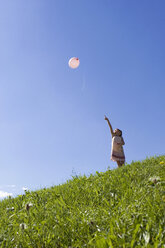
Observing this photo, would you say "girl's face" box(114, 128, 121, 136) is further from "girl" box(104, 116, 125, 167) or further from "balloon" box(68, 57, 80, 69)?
"balloon" box(68, 57, 80, 69)

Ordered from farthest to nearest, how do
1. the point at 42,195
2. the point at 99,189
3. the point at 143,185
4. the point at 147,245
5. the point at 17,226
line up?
the point at 42,195
the point at 99,189
the point at 143,185
the point at 17,226
the point at 147,245

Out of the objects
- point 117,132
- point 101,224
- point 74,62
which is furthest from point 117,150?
point 101,224

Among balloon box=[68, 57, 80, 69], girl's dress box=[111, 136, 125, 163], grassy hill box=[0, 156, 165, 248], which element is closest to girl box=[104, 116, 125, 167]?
girl's dress box=[111, 136, 125, 163]

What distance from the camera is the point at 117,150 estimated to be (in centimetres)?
1093

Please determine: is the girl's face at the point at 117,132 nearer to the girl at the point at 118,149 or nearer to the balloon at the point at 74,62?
the girl at the point at 118,149

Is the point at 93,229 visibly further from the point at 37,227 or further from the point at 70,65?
the point at 70,65

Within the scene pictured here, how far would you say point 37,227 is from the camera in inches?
127

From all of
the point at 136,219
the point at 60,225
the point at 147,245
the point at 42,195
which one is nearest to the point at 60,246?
the point at 60,225

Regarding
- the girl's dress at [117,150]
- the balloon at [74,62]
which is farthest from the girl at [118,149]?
the balloon at [74,62]

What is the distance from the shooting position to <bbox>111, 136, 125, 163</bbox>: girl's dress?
35.4 ft

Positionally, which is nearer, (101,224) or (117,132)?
(101,224)

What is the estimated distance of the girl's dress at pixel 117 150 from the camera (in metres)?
10.8

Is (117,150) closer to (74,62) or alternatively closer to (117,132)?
(117,132)

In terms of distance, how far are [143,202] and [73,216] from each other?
94cm
